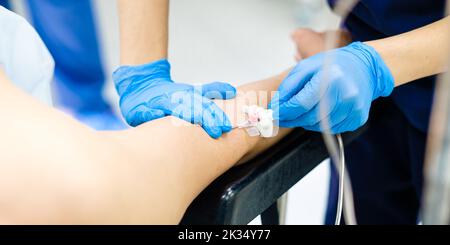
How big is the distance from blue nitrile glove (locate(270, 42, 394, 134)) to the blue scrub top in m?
0.21

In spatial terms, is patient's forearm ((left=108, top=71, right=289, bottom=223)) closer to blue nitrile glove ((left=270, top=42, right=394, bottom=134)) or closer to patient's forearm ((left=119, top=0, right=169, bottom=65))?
blue nitrile glove ((left=270, top=42, right=394, bottom=134))

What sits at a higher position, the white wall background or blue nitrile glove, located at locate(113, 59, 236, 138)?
blue nitrile glove, located at locate(113, 59, 236, 138)

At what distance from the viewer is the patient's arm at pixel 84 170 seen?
0.61m

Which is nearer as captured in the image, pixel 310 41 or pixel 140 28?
pixel 140 28

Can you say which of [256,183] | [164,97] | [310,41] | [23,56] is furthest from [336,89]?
[23,56]

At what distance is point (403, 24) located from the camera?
1142 millimetres

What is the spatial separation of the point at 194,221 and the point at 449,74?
560 millimetres

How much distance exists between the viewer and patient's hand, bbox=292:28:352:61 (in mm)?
1287

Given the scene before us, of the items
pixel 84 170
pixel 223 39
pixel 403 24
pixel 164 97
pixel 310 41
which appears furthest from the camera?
pixel 223 39

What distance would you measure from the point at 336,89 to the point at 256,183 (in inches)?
9.7

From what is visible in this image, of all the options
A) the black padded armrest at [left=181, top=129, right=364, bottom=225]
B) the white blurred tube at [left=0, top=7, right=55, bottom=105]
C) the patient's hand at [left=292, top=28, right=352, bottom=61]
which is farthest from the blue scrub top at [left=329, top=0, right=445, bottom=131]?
the white blurred tube at [left=0, top=7, right=55, bottom=105]

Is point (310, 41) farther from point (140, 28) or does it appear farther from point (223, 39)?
point (223, 39)
